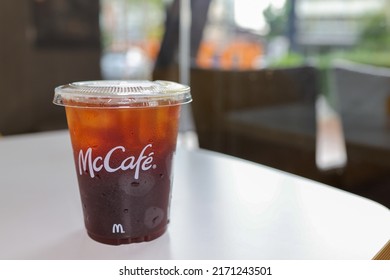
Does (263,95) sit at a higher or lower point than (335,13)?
lower

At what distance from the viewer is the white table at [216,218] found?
48 centimetres

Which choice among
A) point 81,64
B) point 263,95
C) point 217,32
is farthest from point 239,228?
point 217,32

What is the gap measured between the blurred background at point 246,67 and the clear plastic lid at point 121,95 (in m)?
1.83

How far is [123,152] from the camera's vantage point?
479mm

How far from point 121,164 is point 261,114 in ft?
7.79

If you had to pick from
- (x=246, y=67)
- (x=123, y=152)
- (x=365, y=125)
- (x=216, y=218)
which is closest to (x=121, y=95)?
(x=123, y=152)

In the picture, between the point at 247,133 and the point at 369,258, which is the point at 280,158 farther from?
the point at 369,258

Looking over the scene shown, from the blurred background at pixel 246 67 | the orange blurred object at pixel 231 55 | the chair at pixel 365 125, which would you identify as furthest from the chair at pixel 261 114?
the orange blurred object at pixel 231 55

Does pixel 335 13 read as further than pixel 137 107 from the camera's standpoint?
Yes

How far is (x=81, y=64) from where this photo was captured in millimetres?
3055

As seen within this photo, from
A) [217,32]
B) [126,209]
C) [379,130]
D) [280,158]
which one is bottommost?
[280,158]
